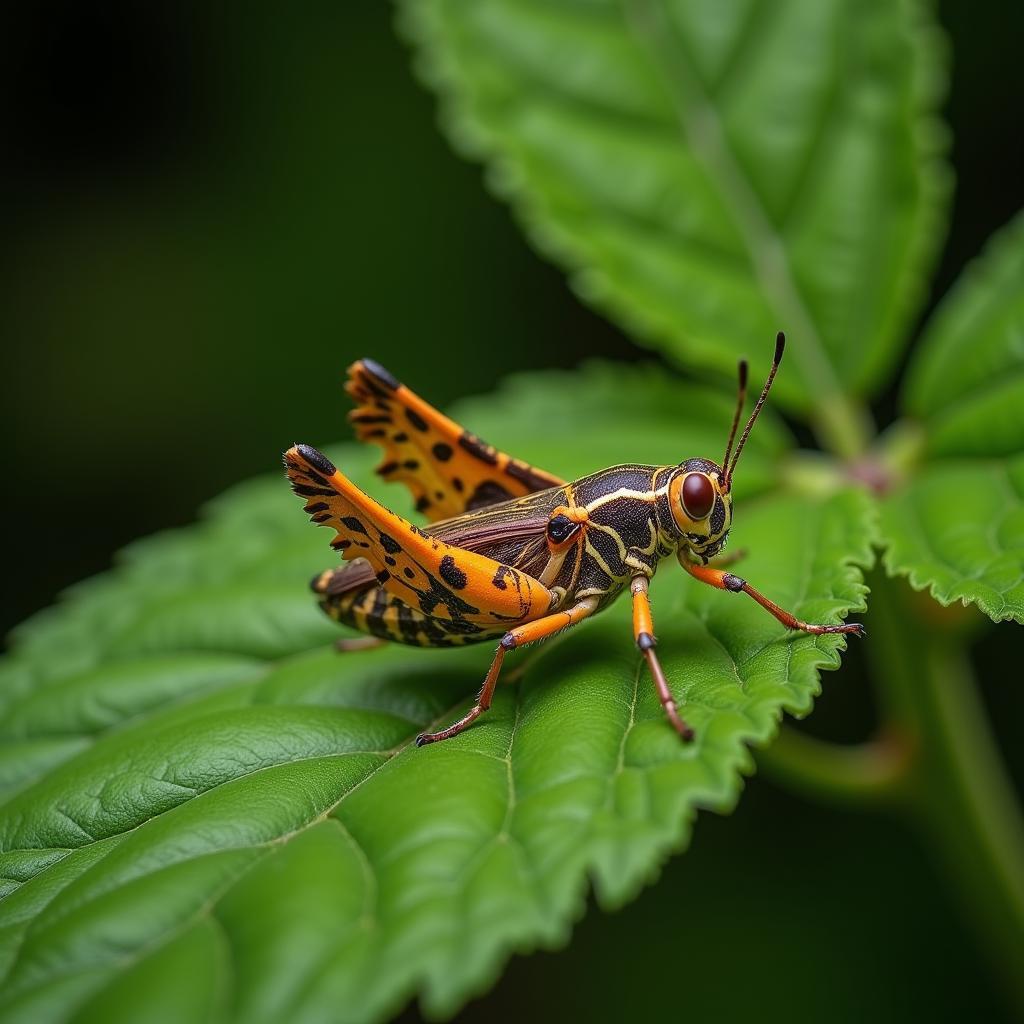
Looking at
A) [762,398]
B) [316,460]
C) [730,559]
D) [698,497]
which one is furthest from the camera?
[730,559]

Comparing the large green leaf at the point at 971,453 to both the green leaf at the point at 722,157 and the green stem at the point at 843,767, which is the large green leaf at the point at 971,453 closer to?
the green leaf at the point at 722,157

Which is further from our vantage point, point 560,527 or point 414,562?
point 560,527

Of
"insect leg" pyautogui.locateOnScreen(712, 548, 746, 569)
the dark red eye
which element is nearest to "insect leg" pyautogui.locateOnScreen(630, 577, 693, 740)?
the dark red eye

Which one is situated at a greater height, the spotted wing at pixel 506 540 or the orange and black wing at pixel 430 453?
the orange and black wing at pixel 430 453

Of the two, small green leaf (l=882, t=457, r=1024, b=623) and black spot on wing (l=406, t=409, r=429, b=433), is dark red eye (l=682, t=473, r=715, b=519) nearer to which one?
small green leaf (l=882, t=457, r=1024, b=623)

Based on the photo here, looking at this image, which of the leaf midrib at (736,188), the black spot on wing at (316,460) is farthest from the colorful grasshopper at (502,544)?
the leaf midrib at (736,188)

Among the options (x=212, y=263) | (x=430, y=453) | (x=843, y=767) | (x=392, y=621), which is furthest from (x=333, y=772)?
(x=212, y=263)

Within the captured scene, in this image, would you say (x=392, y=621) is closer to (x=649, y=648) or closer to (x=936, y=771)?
(x=649, y=648)
